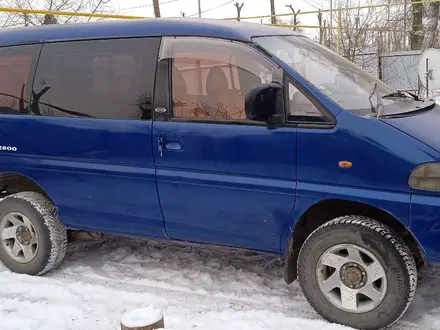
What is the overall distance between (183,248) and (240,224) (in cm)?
150

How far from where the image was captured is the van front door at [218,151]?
11.7ft

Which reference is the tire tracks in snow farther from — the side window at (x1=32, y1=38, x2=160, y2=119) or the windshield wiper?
the windshield wiper

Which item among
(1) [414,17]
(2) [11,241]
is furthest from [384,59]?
(2) [11,241]

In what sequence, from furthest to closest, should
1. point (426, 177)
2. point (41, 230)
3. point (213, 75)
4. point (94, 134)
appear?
point (41, 230)
point (94, 134)
point (213, 75)
point (426, 177)

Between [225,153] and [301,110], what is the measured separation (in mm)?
599

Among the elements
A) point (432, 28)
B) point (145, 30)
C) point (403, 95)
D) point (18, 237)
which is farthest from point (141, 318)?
point (432, 28)

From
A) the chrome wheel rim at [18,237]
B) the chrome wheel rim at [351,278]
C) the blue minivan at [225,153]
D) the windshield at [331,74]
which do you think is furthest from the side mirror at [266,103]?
the chrome wheel rim at [18,237]

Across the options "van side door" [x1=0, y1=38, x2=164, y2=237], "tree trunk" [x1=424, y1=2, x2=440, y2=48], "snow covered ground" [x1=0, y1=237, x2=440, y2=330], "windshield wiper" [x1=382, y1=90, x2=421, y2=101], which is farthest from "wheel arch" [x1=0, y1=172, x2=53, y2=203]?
"tree trunk" [x1=424, y1=2, x2=440, y2=48]

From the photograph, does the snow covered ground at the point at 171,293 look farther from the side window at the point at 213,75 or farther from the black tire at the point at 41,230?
the side window at the point at 213,75

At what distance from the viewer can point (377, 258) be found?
3.33 metres

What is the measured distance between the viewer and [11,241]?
15.4 ft

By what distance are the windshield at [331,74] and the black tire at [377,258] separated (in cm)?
76

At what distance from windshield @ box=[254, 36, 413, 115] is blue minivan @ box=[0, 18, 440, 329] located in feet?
0.06

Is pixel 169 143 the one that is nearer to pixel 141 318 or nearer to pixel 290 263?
pixel 290 263
